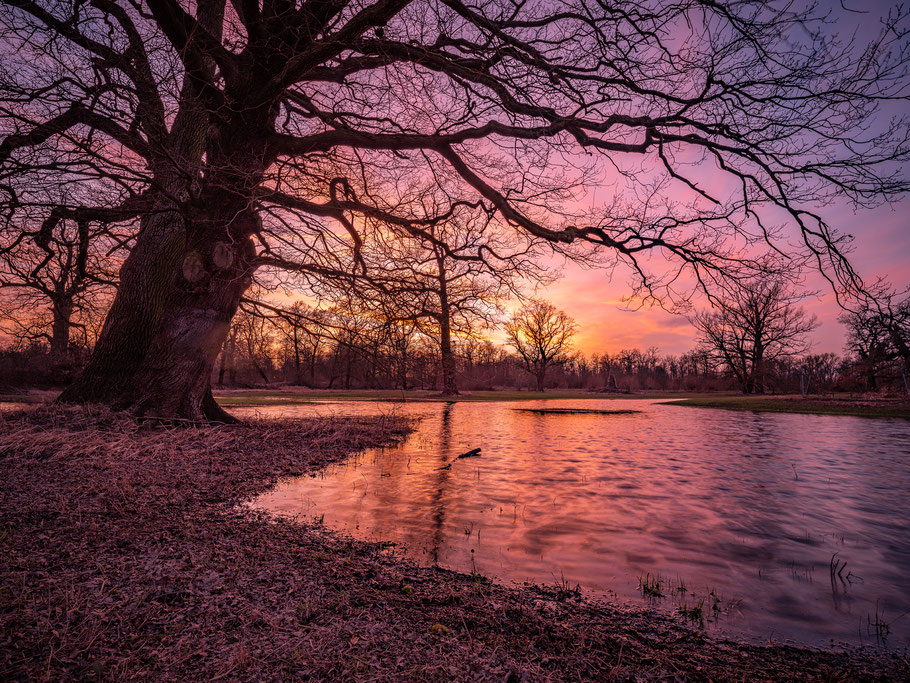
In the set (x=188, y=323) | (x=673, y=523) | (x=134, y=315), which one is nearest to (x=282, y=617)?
(x=673, y=523)

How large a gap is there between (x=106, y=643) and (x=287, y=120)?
9.71 m

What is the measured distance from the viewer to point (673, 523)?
4.68 metres

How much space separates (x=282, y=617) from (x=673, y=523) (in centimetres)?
401

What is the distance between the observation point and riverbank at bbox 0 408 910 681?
195cm

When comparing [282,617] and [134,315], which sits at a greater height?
[134,315]

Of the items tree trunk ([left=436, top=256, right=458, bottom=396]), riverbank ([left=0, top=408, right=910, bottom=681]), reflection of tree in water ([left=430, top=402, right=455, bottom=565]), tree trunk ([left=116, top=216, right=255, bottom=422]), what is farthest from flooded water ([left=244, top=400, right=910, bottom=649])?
tree trunk ([left=116, top=216, right=255, bottom=422])

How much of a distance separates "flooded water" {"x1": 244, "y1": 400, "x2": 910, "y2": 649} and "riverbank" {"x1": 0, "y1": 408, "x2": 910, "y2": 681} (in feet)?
1.26

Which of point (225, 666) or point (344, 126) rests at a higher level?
point (344, 126)

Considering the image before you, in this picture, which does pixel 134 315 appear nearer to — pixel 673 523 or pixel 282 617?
pixel 282 617

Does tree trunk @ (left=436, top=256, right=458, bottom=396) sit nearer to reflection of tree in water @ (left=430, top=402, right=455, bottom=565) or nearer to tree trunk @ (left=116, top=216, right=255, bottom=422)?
reflection of tree in water @ (left=430, top=402, right=455, bottom=565)

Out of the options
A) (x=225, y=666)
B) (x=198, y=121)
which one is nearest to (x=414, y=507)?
(x=225, y=666)

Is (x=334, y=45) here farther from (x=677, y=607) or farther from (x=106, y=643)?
(x=677, y=607)

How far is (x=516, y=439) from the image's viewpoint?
38.0 feet

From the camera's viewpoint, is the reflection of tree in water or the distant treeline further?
the distant treeline
